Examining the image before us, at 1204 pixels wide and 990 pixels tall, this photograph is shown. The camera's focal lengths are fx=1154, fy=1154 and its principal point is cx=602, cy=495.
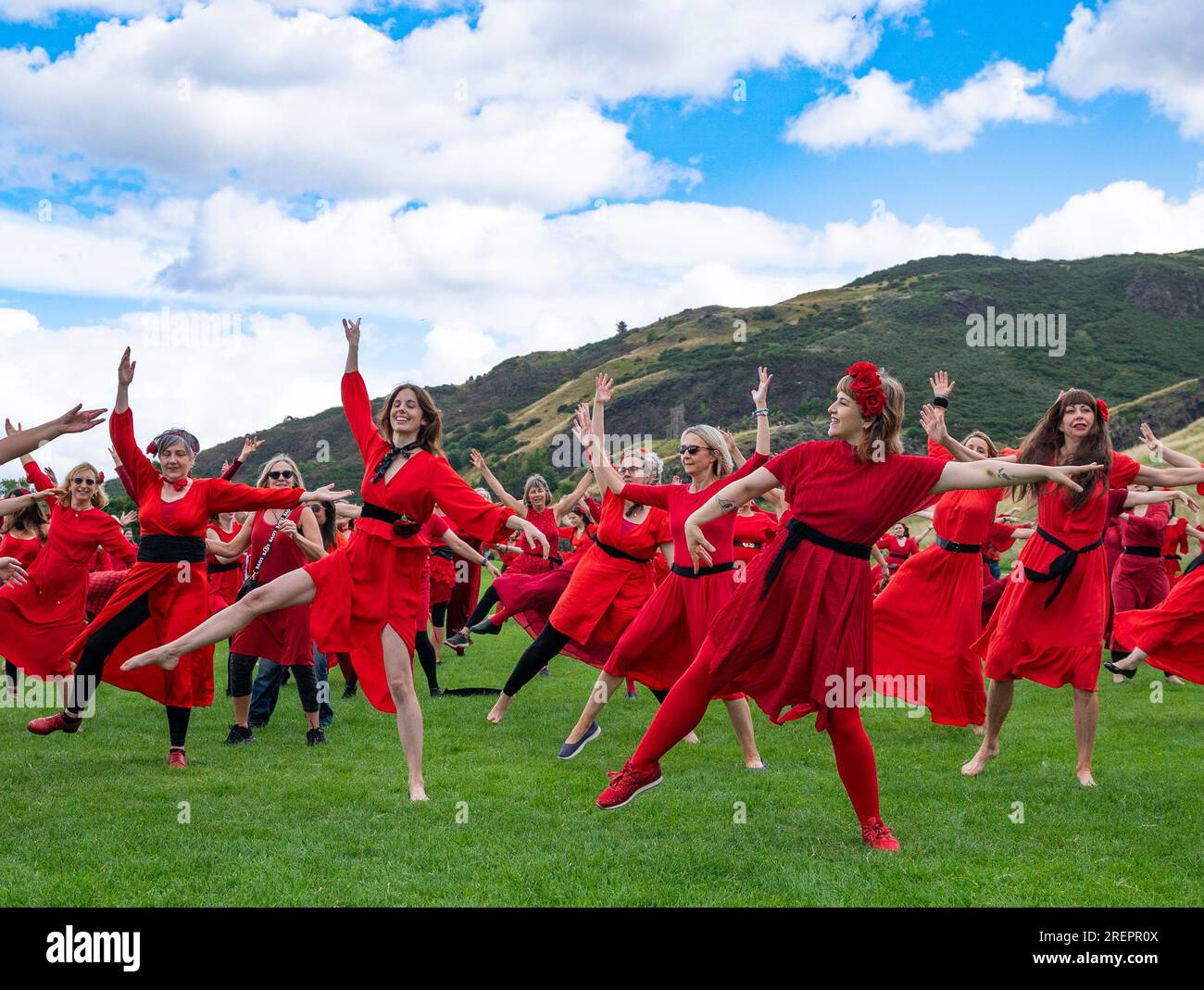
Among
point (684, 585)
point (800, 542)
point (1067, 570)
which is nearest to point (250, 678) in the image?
point (684, 585)

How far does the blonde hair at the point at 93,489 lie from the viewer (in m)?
9.41

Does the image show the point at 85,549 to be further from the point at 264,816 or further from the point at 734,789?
the point at 734,789

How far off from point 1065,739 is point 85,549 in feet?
26.5

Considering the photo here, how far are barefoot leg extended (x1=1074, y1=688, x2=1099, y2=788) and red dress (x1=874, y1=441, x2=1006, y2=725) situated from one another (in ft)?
4.41

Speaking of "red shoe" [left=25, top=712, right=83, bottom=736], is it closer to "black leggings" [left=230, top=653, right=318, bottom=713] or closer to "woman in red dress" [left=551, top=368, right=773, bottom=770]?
"black leggings" [left=230, top=653, right=318, bottom=713]

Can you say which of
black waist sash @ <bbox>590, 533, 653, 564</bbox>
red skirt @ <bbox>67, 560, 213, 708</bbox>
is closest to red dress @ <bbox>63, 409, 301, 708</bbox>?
red skirt @ <bbox>67, 560, 213, 708</bbox>

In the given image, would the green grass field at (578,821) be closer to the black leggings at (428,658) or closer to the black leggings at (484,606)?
the black leggings at (428,658)

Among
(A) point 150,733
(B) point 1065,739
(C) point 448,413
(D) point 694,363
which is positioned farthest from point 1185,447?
(C) point 448,413

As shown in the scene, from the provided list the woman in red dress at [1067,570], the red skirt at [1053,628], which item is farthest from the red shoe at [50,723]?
the red skirt at [1053,628]

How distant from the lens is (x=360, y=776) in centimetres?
762

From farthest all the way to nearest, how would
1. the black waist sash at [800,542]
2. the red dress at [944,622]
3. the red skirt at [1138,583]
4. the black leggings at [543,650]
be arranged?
the red skirt at [1138,583]
the black leggings at [543,650]
the red dress at [944,622]
the black waist sash at [800,542]

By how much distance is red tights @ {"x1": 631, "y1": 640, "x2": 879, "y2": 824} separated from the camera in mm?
5684

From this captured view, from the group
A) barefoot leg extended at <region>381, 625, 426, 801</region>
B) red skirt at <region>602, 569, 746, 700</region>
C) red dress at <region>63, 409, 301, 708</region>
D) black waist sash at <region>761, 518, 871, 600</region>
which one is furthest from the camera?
red dress at <region>63, 409, 301, 708</region>

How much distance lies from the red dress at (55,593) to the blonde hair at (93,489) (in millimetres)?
70
